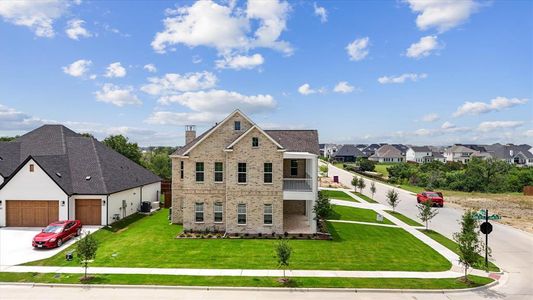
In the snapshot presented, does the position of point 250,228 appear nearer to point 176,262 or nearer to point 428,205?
point 176,262

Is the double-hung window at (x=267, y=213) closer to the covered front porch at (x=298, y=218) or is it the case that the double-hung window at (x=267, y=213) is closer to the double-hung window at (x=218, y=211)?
the covered front porch at (x=298, y=218)

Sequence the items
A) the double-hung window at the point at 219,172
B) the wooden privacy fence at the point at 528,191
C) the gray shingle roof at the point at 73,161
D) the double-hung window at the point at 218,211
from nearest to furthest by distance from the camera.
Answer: the double-hung window at the point at 218,211, the double-hung window at the point at 219,172, the gray shingle roof at the point at 73,161, the wooden privacy fence at the point at 528,191

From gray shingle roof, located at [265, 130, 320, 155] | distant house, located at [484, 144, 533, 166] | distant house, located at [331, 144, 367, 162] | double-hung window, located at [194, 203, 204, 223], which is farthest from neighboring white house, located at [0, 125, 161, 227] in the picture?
distant house, located at [484, 144, 533, 166]

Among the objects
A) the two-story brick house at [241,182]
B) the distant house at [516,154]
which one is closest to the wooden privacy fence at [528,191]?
the two-story brick house at [241,182]

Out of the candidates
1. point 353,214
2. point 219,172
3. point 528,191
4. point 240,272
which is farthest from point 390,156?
point 240,272

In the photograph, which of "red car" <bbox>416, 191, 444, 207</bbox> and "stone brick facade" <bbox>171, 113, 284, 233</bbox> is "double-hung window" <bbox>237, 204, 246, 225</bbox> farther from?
"red car" <bbox>416, 191, 444, 207</bbox>
